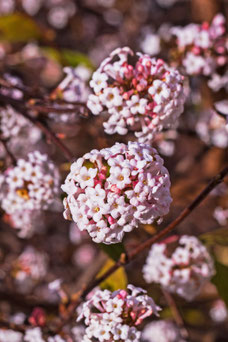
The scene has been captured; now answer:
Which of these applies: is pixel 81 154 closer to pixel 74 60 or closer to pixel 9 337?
pixel 74 60

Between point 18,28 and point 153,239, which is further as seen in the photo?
point 18,28

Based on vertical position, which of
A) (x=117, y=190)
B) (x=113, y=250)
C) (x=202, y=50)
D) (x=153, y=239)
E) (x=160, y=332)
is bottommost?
(x=160, y=332)

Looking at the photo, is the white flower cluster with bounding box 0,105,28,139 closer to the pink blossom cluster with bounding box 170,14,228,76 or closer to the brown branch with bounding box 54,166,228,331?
the brown branch with bounding box 54,166,228,331

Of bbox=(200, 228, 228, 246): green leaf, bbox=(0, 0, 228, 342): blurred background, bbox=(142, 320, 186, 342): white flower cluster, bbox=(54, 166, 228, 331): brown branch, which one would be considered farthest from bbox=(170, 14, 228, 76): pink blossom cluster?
bbox=(142, 320, 186, 342): white flower cluster

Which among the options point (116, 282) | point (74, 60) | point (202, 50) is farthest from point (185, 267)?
point (74, 60)

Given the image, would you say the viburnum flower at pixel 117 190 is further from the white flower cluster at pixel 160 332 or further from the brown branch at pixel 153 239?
the white flower cluster at pixel 160 332

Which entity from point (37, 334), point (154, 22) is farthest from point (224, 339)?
point (154, 22)

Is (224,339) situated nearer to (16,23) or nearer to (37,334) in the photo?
(37,334)
